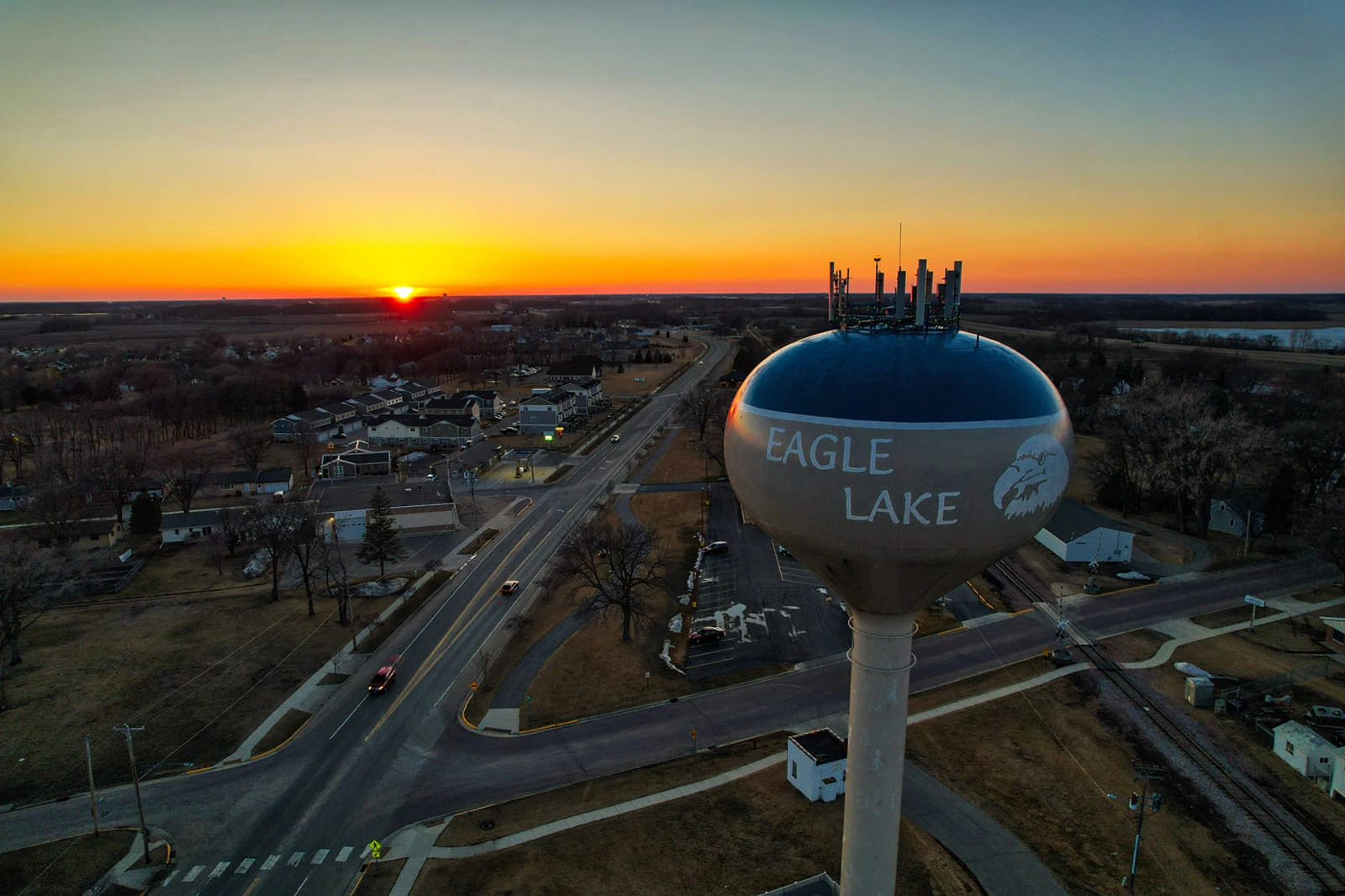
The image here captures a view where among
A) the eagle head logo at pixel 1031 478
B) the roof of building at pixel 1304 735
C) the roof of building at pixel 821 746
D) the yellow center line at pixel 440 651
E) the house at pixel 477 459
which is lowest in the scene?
the yellow center line at pixel 440 651

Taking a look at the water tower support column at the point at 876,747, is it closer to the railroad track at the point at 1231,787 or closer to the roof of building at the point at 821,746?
the roof of building at the point at 821,746

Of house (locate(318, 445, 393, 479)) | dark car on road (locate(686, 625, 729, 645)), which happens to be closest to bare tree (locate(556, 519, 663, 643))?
dark car on road (locate(686, 625, 729, 645))

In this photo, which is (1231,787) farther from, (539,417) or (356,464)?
(539,417)

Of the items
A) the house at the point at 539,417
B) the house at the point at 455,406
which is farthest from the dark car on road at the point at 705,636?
the house at the point at 455,406

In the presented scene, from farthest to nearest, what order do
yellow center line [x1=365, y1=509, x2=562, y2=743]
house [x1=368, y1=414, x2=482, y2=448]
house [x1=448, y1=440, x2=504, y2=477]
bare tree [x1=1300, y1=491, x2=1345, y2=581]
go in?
house [x1=368, y1=414, x2=482, y2=448], house [x1=448, y1=440, x2=504, y2=477], bare tree [x1=1300, y1=491, x2=1345, y2=581], yellow center line [x1=365, y1=509, x2=562, y2=743]

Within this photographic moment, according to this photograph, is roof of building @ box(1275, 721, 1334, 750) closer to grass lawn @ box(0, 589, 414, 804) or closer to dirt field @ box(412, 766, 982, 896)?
dirt field @ box(412, 766, 982, 896)

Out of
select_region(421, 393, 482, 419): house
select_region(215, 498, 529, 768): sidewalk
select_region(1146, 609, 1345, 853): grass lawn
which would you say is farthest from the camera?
select_region(421, 393, 482, 419): house

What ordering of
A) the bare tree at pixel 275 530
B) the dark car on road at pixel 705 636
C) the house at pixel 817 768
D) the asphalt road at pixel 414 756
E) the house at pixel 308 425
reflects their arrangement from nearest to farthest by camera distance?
1. the asphalt road at pixel 414 756
2. the house at pixel 817 768
3. the dark car on road at pixel 705 636
4. the bare tree at pixel 275 530
5. the house at pixel 308 425
